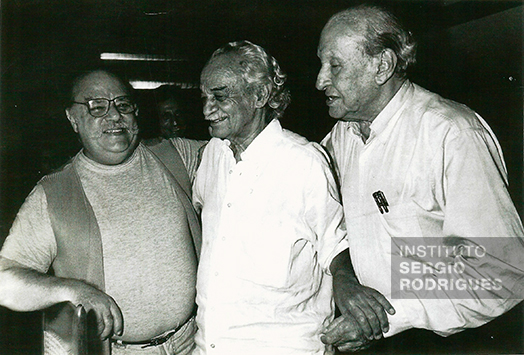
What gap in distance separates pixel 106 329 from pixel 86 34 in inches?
48.1

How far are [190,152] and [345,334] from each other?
2.68 ft

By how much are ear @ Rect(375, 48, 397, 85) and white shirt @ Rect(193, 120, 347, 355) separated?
28cm

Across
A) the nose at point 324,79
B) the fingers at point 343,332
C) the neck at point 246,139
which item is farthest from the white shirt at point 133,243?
the nose at point 324,79

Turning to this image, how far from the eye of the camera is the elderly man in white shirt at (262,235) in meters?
1.26

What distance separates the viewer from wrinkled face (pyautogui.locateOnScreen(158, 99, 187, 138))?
188 cm

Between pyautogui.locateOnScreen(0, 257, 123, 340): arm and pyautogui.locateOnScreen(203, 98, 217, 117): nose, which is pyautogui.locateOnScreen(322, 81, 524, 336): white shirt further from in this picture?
pyautogui.locateOnScreen(0, 257, 123, 340): arm

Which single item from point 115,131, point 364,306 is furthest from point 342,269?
point 115,131

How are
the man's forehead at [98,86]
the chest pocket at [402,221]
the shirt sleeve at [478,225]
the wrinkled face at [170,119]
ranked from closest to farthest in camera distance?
the shirt sleeve at [478,225] → the chest pocket at [402,221] → the man's forehead at [98,86] → the wrinkled face at [170,119]

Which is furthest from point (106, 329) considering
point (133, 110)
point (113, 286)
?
point (133, 110)

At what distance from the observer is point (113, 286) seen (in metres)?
1.41

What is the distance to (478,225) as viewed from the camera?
3.57ft

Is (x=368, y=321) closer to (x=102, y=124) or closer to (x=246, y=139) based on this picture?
(x=246, y=139)

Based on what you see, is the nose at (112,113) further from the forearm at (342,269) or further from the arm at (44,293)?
the forearm at (342,269)

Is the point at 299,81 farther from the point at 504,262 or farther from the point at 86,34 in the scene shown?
the point at 504,262
